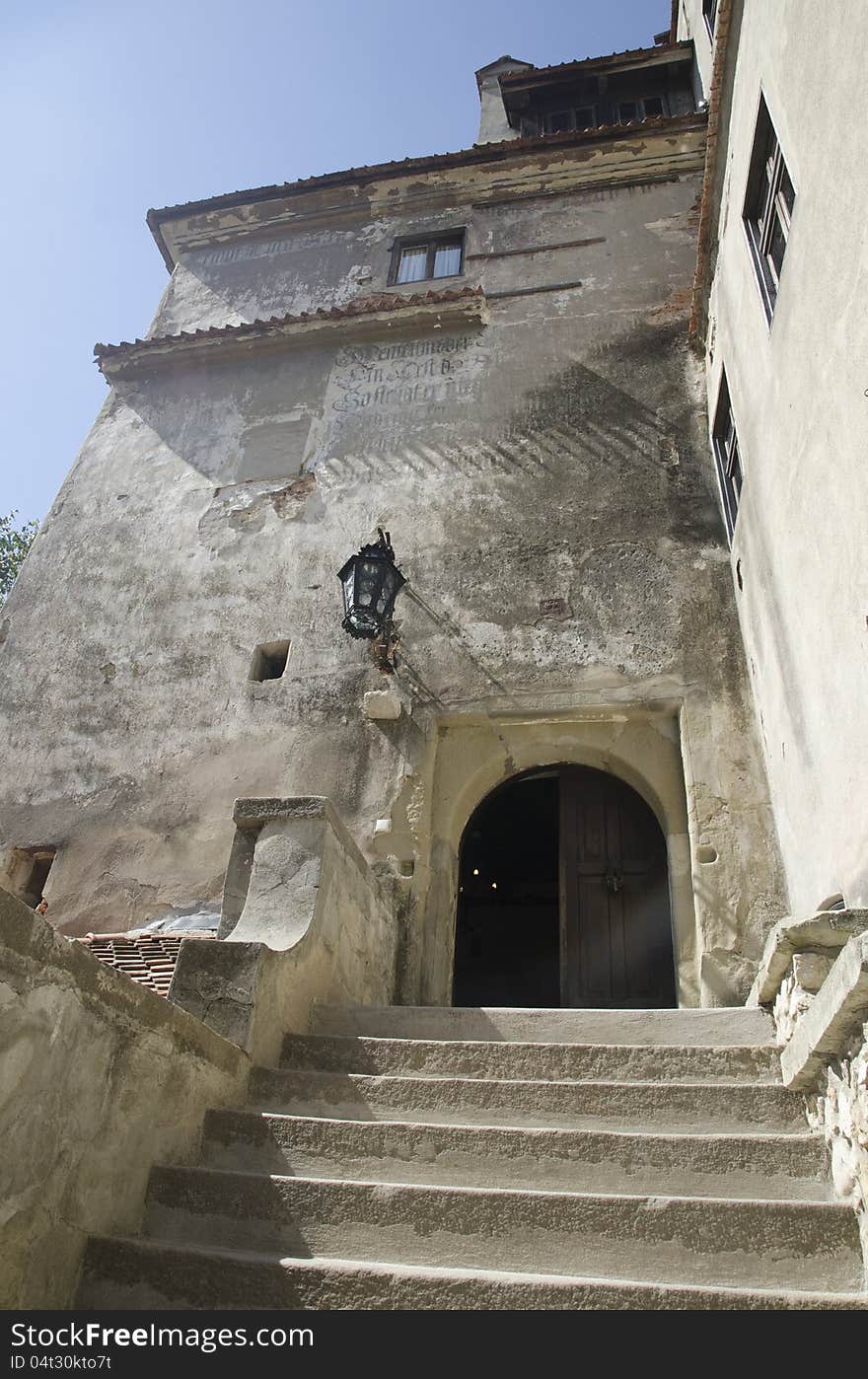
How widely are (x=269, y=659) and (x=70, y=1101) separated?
5.23m

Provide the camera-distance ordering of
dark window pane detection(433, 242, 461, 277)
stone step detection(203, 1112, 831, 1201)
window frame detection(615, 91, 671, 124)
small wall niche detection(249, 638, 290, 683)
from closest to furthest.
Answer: stone step detection(203, 1112, 831, 1201) < small wall niche detection(249, 638, 290, 683) < dark window pane detection(433, 242, 461, 277) < window frame detection(615, 91, 671, 124)

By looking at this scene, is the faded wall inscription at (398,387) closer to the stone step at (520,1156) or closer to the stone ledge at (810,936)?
the stone ledge at (810,936)

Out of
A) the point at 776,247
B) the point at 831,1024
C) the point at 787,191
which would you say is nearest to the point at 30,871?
the point at 831,1024

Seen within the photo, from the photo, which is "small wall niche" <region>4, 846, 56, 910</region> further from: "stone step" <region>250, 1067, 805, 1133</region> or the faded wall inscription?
the faded wall inscription

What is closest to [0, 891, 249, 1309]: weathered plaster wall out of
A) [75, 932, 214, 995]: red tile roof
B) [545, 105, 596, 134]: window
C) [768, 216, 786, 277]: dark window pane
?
[75, 932, 214, 995]: red tile roof

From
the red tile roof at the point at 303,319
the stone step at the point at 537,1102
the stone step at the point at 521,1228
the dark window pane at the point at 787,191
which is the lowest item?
the stone step at the point at 521,1228

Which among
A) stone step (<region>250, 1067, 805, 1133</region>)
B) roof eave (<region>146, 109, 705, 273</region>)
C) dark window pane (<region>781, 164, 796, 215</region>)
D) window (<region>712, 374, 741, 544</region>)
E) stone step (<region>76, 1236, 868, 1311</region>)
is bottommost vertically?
stone step (<region>76, 1236, 868, 1311</region>)

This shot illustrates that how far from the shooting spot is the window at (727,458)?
6375mm

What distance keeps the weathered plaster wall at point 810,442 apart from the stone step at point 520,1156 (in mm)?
1202

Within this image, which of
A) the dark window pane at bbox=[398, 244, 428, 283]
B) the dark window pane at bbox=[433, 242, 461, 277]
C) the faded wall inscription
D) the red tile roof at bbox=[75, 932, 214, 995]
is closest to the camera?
the red tile roof at bbox=[75, 932, 214, 995]

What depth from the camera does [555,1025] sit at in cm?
395

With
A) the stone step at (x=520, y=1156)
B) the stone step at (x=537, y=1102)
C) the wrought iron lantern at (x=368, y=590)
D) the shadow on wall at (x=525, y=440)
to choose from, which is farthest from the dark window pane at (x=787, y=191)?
the stone step at (x=520, y=1156)

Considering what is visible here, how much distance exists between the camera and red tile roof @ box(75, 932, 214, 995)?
533 centimetres
